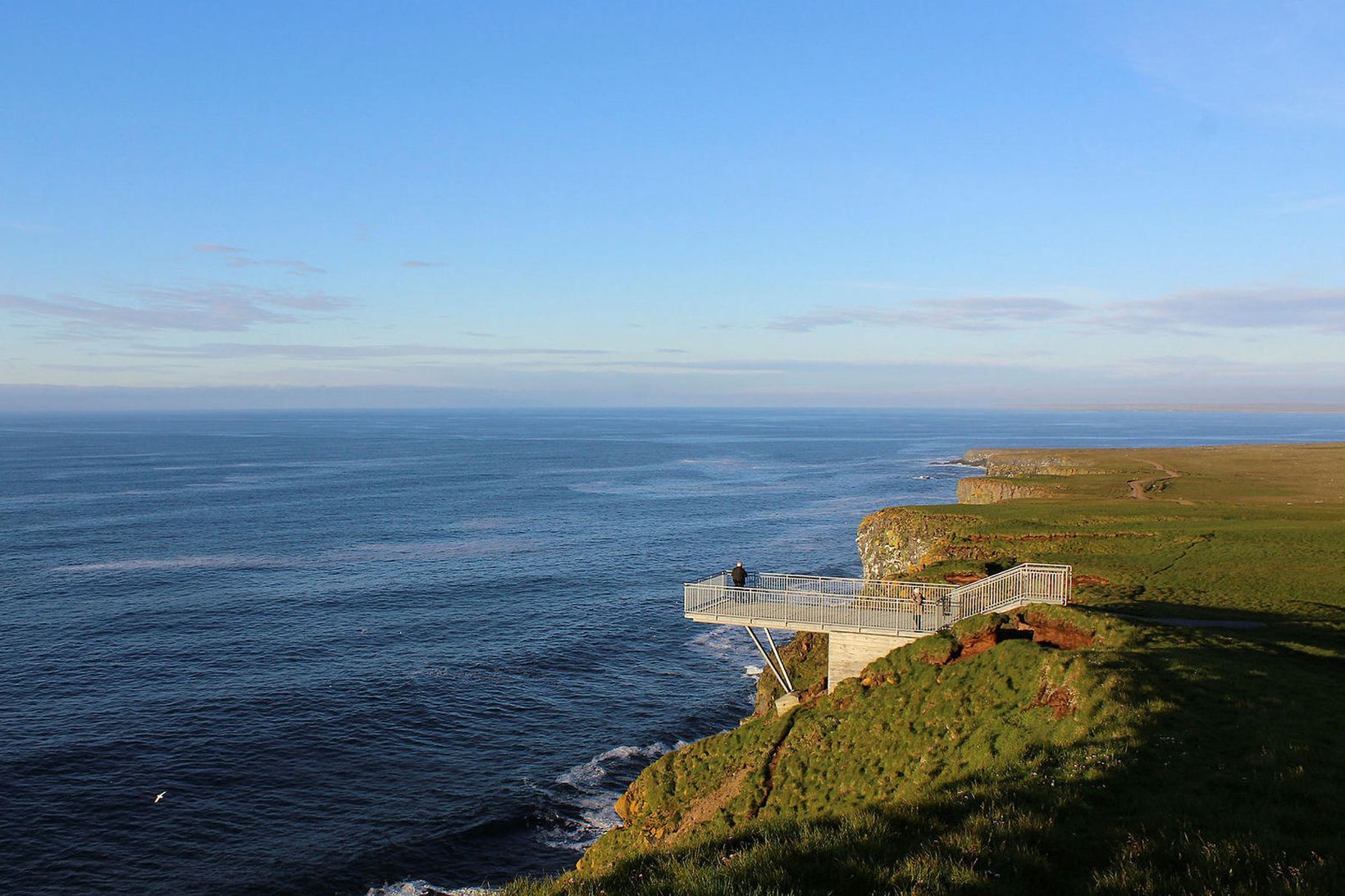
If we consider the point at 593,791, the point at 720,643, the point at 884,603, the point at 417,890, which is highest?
the point at 884,603

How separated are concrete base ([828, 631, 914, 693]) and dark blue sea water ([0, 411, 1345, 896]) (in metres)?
11.6

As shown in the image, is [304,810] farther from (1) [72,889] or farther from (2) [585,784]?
(2) [585,784]

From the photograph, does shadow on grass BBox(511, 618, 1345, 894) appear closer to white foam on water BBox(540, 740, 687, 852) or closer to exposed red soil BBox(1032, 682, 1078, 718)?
exposed red soil BBox(1032, 682, 1078, 718)

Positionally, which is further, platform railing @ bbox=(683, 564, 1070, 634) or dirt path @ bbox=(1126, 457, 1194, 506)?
dirt path @ bbox=(1126, 457, 1194, 506)

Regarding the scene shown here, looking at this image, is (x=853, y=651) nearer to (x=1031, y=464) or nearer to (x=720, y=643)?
(x=720, y=643)

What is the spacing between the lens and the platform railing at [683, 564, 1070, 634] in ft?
89.1

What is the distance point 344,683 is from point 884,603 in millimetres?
31241

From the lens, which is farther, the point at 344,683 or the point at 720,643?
the point at 720,643

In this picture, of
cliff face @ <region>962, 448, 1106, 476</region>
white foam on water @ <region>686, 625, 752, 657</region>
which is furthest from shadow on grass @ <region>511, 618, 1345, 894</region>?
cliff face @ <region>962, 448, 1106, 476</region>

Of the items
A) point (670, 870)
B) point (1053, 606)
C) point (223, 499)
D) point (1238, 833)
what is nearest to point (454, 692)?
point (1053, 606)

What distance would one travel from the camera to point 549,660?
49531 mm

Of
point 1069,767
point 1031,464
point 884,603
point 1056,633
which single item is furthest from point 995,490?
point 1069,767

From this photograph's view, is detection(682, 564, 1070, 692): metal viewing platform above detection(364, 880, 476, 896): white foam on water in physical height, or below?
above

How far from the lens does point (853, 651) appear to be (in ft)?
91.0
